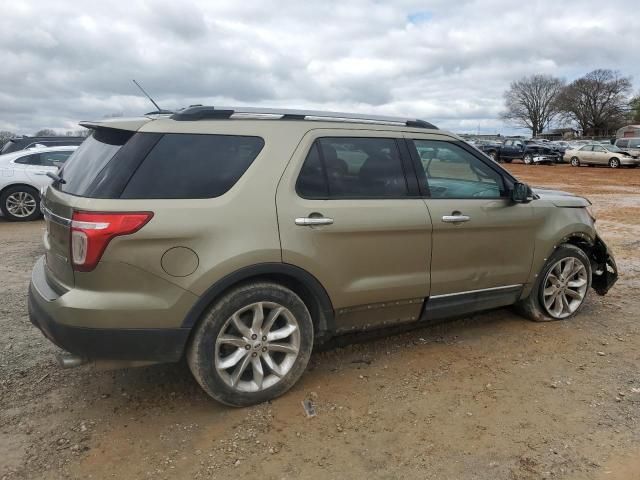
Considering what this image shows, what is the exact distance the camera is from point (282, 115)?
3.48m

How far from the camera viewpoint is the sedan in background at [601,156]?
3108 centimetres

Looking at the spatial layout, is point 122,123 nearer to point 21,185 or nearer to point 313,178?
point 313,178

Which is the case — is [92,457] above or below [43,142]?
below

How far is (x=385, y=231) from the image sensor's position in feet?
11.9

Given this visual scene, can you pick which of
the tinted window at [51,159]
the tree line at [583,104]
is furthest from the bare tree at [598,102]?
the tinted window at [51,159]

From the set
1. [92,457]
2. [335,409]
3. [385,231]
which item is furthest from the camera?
[385,231]

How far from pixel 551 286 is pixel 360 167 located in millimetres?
2273

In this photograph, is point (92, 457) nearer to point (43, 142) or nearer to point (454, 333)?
point (454, 333)

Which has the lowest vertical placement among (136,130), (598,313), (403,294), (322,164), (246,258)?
(598,313)

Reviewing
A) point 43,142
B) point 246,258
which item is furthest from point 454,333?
point 43,142

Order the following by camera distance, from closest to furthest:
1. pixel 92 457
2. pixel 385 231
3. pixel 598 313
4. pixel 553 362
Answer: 1. pixel 92 457
2. pixel 385 231
3. pixel 553 362
4. pixel 598 313

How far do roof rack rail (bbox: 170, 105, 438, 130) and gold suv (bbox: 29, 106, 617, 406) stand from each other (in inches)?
0.5

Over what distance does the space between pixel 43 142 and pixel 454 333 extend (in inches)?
471

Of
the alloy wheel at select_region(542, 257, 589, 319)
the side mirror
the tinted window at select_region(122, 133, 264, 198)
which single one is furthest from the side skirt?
the tinted window at select_region(122, 133, 264, 198)
